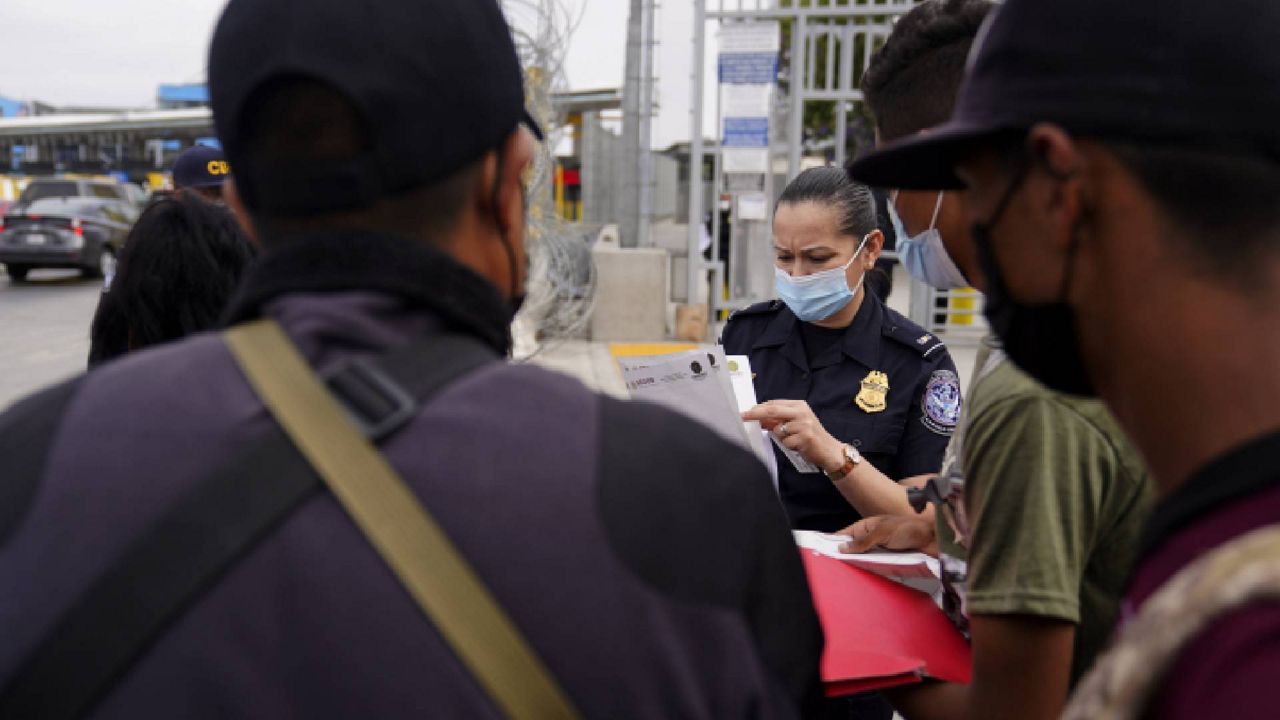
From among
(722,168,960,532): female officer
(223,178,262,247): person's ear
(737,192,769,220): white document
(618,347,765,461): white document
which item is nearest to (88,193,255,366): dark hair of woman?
(618,347,765,461): white document

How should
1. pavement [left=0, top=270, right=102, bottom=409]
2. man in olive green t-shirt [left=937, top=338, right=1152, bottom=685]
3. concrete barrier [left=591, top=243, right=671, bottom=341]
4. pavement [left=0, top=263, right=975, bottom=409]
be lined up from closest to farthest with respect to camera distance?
man in olive green t-shirt [left=937, top=338, right=1152, bottom=685], pavement [left=0, top=263, right=975, bottom=409], pavement [left=0, top=270, right=102, bottom=409], concrete barrier [left=591, top=243, right=671, bottom=341]

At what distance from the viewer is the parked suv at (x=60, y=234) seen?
1770 cm

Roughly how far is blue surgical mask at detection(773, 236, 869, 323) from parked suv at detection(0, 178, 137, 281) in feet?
54.8

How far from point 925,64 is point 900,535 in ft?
2.93

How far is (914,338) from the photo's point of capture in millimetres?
2908

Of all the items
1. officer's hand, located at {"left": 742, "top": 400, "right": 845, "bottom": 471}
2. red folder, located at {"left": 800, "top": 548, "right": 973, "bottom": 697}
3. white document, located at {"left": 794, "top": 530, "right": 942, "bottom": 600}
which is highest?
officer's hand, located at {"left": 742, "top": 400, "right": 845, "bottom": 471}

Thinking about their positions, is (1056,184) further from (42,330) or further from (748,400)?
(42,330)

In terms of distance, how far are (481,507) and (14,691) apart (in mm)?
435

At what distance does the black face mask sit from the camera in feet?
3.48

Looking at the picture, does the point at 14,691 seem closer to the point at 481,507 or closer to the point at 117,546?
the point at 117,546

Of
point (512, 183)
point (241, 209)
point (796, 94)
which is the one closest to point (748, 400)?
point (512, 183)

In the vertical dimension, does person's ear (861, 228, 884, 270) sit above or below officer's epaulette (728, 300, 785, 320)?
above

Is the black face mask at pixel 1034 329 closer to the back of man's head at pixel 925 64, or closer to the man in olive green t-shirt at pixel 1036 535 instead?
the man in olive green t-shirt at pixel 1036 535

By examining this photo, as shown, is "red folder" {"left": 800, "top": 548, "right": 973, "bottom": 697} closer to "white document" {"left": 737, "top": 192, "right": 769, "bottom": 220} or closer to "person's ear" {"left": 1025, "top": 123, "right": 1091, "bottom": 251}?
"person's ear" {"left": 1025, "top": 123, "right": 1091, "bottom": 251}
